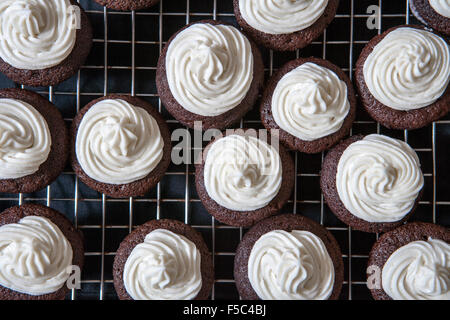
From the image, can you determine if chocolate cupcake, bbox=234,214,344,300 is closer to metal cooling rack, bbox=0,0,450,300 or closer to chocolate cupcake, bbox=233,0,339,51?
metal cooling rack, bbox=0,0,450,300

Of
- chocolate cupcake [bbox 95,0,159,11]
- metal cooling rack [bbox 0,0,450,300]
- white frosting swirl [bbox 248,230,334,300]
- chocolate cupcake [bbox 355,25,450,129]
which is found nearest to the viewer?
white frosting swirl [bbox 248,230,334,300]

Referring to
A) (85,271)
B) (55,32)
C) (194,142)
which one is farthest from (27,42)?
(85,271)

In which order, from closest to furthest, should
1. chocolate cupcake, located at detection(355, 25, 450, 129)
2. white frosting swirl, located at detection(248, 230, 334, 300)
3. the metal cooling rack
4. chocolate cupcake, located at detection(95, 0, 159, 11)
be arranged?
1. white frosting swirl, located at detection(248, 230, 334, 300)
2. chocolate cupcake, located at detection(355, 25, 450, 129)
3. chocolate cupcake, located at detection(95, 0, 159, 11)
4. the metal cooling rack

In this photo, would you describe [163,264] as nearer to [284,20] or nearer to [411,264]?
[411,264]

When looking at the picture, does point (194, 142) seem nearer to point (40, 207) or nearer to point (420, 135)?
point (40, 207)

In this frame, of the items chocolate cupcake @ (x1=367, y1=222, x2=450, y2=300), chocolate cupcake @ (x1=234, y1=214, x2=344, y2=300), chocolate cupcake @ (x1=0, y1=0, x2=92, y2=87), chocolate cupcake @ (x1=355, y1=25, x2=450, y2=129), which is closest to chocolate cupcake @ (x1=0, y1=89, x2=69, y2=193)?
chocolate cupcake @ (x1=0, y1=0, x2=92, y2=87)

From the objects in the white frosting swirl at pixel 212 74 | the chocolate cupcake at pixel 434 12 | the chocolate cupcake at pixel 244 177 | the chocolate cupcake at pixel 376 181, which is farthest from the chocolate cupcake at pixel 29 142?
the chocolate cupcake at pixel 434 12
